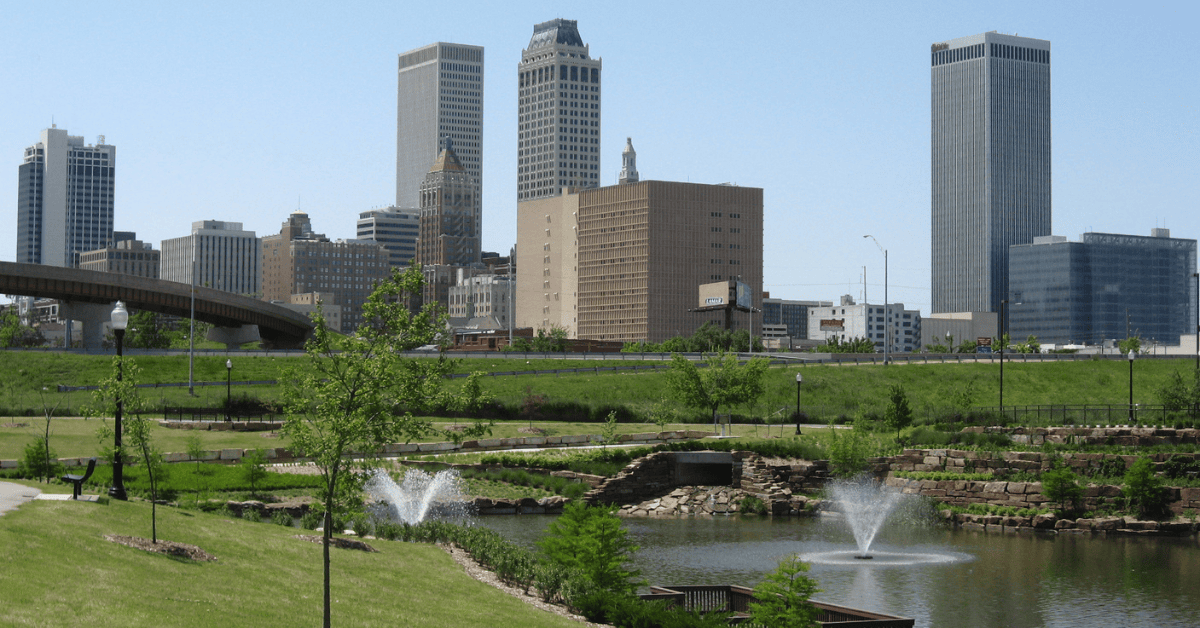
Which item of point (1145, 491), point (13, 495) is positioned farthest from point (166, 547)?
point (1145, 491)

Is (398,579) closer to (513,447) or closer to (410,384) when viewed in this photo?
(410,384)

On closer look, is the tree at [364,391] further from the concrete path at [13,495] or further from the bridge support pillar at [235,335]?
the bridge support pillar at [235,335]

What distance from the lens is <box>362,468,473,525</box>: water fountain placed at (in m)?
46.2

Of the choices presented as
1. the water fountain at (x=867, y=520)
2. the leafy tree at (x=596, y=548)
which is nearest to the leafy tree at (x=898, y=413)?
the water fountain at (x=867, y=520)

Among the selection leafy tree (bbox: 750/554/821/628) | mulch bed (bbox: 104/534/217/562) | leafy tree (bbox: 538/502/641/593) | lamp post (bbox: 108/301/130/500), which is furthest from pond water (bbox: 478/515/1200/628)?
lamp post (bbox: 108/301/130/500)

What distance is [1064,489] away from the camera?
169 feet

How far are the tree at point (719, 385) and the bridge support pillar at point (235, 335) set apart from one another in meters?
71.5

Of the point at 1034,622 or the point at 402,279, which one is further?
the point at 1034,622

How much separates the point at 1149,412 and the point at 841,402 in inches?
1084

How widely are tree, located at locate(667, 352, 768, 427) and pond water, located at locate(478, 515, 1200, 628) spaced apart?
2026 centimetres

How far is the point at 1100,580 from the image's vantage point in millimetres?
37781

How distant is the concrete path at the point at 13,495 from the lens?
88.2 feet

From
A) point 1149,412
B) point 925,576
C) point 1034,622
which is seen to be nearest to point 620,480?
point 925,576

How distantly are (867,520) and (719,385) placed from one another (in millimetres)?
24120
